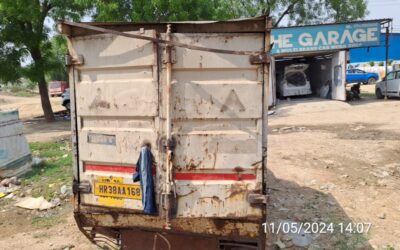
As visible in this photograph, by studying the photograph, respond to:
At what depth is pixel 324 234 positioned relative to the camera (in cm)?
461

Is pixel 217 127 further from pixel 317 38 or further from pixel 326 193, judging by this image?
pixel 317 38

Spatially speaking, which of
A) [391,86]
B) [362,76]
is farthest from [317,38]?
[362,76]

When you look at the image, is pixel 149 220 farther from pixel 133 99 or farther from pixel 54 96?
pixel 54 96

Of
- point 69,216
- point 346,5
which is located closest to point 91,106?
point 69,216

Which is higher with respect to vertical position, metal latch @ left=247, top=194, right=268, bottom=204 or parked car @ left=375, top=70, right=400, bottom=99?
parked car @ left=375, top=70, right=400, bottom=99

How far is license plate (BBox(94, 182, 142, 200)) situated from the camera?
3.47 meters

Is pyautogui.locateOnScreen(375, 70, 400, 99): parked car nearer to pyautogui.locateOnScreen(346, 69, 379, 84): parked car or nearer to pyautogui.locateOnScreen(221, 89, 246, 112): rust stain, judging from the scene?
pyautogui.locateOnScreen(346, 69, 379, 84): parked car

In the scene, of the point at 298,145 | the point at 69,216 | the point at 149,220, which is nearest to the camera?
the point at 149,220

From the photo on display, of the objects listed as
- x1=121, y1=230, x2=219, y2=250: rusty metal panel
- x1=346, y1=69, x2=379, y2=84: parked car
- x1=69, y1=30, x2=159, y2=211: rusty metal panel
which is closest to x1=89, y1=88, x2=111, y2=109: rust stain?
x1=69, y1=30, x2=159, y2=211: rusty metal panel

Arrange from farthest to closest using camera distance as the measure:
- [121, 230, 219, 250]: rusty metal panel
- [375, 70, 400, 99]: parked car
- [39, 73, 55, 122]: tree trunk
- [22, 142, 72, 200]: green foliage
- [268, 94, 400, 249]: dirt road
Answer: [375, 70, 400, 99]: parked car < [39, 73, 55, 122]: tree trunk < [22, 142, 72, 200]: green foliage < [268, 94, 400, 249]: dirt road < [121, 230, 219, 250]: rusty metal panel

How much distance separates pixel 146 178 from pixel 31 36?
14.3 m

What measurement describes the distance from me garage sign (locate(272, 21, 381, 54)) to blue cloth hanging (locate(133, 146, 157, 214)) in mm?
16299

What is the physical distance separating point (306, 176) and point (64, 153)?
18.7 feet

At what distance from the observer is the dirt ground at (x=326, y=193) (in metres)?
4.68
